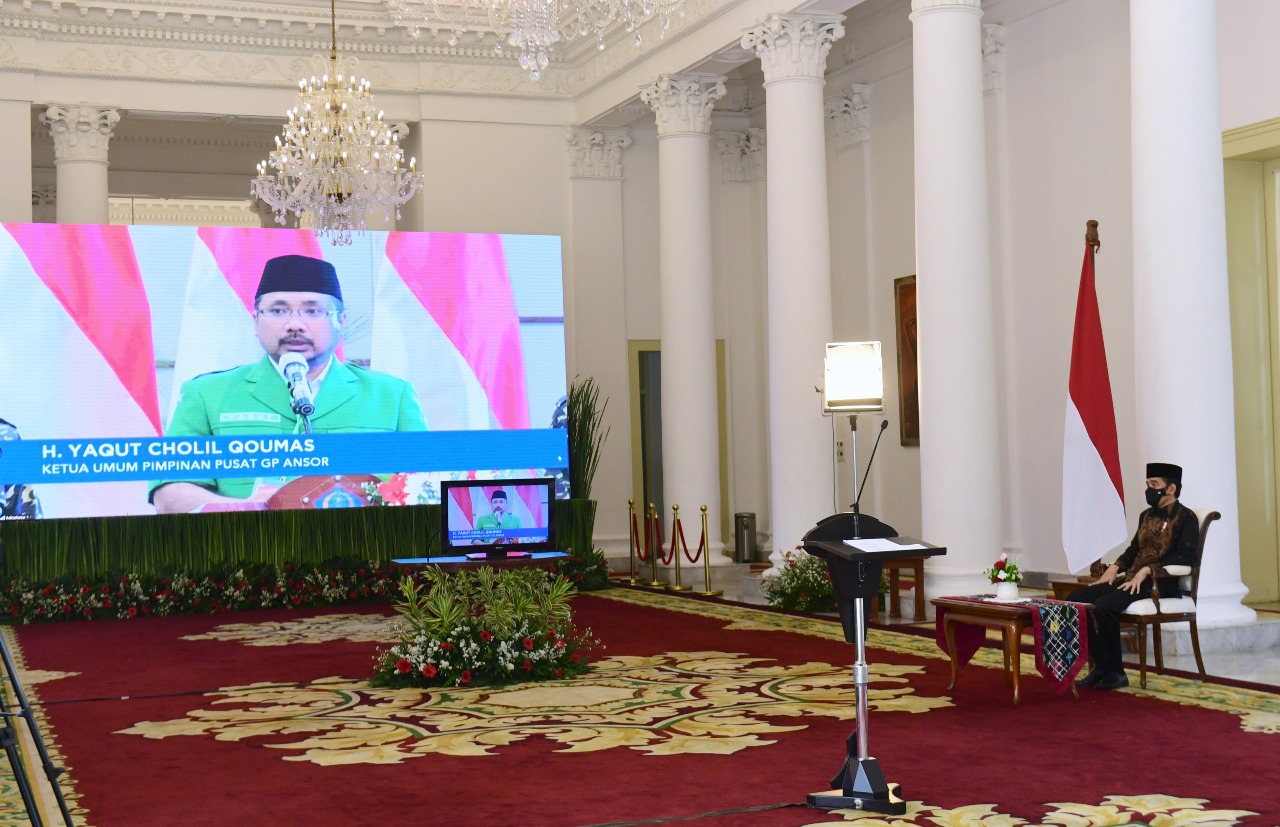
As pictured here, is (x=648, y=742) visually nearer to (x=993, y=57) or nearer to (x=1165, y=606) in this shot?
(x=1165, y=606)

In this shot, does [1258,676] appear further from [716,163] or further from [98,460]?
[716,163]

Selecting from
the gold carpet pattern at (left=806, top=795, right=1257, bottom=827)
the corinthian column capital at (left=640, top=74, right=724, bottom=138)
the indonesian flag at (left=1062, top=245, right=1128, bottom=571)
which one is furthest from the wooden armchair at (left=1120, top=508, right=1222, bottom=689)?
the corinthian column capital at (left=640, top=74, right=724, bottom=138)

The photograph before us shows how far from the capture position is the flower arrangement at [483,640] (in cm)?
766

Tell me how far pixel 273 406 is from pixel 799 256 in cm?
503

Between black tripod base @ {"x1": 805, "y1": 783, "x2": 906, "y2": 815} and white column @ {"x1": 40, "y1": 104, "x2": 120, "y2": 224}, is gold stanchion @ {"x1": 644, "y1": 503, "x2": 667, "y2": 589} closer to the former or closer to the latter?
white column @ {"x1": 40, "y1": 104, "x2": 120, "y2": 224}

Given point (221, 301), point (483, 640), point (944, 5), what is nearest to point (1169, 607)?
point (483, 640)

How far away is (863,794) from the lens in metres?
4.75

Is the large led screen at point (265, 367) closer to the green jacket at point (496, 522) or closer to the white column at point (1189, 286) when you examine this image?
the green jacket at point (496, 522)

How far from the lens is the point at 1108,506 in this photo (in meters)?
8.64

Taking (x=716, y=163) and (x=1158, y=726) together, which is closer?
(x=1158, y=726)

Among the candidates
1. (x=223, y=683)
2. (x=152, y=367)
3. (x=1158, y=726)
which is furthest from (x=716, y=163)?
(x=1158, y=726)

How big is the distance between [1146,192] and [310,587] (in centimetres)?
803

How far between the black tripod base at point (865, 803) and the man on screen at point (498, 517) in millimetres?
6214

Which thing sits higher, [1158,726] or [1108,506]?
[1108,506]
